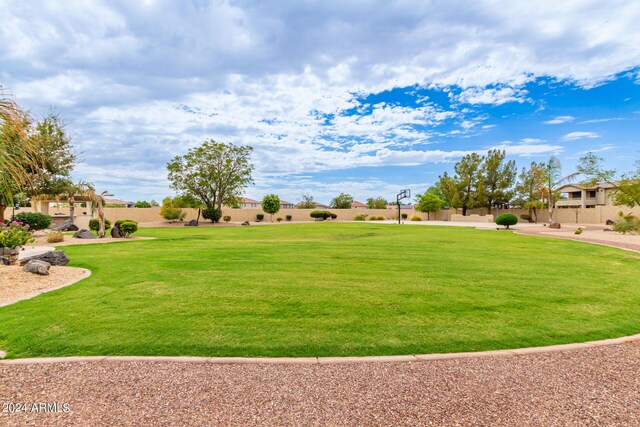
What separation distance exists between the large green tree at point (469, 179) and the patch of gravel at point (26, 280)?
45.3 meters

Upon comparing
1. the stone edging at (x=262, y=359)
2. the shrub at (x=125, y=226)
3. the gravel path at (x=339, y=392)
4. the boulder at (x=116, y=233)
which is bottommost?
the gravel path at (x=339, y=392)

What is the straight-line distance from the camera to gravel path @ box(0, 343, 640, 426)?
2.36 meters

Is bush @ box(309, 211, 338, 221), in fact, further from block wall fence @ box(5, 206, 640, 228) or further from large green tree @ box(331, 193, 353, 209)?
large green tree @ box(331, 193, 353, 209)

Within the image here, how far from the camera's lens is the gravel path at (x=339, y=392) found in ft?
7.74

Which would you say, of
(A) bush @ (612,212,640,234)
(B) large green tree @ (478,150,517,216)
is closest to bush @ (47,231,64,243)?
(A) bush @ (612,212,640,234)

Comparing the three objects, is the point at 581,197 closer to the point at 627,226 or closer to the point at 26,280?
the point at 627,226

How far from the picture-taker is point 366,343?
3.65m

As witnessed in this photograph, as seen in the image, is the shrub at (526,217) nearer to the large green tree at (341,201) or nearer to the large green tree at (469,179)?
the large green tree at (469,179)

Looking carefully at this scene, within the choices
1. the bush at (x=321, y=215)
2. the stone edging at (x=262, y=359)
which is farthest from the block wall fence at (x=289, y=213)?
the stone edging at (x=262, y=359)

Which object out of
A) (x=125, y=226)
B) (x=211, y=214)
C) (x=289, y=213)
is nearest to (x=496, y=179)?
(x=289, y=213)

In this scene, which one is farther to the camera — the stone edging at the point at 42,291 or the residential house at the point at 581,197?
the residential house at the point at 581,197

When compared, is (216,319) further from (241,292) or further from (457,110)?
(457,110)

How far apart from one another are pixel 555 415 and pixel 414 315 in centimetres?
224

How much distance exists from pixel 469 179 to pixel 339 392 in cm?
4768
